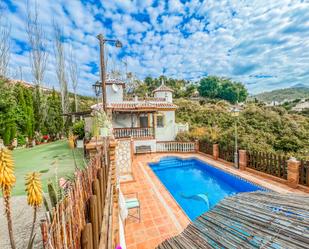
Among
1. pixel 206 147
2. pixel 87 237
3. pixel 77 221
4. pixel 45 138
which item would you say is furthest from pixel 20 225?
pixel 45 138

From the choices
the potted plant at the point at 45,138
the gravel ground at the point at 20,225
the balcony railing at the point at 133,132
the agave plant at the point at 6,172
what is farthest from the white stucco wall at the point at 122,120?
the agave plant at the point at 6,172

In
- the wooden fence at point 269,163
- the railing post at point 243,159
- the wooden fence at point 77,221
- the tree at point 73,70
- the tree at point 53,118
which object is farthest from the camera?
the tree at point 73,70

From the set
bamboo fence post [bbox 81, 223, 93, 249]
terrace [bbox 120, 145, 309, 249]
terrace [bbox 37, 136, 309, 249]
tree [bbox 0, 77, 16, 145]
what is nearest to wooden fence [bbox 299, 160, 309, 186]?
terrace [bbox 37, 136, 309, 249]

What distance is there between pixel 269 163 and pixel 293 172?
4.40 feet

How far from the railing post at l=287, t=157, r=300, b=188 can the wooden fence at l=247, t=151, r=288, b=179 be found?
43cm

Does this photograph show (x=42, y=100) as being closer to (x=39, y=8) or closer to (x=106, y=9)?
(x=39, y=8)

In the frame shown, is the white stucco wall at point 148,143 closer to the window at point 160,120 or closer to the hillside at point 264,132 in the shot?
the hillside at point 264,132

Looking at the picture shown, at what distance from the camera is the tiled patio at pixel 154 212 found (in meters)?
4.52

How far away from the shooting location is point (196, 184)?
30.6ft

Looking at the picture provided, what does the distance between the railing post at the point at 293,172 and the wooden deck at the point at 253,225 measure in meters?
6.88

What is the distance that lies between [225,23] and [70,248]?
55.9 feet

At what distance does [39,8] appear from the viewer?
2058 centimetres

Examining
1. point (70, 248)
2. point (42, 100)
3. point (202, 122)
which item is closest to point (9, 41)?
point (42, 100)

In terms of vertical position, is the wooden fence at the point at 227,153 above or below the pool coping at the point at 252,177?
above
